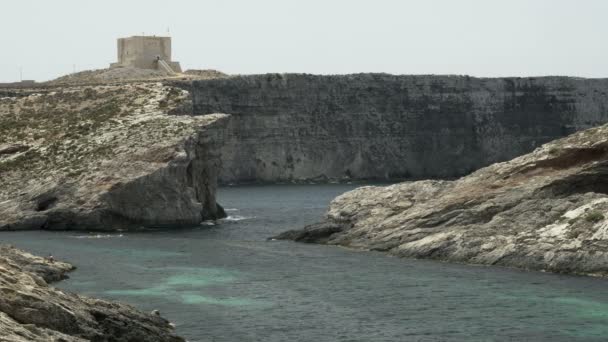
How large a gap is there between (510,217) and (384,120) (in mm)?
112852

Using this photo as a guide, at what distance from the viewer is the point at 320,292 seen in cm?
4947

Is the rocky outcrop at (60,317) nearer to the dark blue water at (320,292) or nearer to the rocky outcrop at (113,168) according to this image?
the dark blue water at (320,292)

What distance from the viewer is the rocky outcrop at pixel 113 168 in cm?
7769

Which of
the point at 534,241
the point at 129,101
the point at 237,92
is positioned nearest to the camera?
the point at 534,241

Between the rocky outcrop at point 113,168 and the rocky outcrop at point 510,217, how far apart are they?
14519 mm

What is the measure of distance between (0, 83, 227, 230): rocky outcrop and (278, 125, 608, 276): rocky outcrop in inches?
572

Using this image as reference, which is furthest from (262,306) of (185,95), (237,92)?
(237,92)

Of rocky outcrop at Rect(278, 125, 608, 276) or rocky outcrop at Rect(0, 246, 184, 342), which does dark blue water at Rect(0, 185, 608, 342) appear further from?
rocky outcrop at Rect(0, 246, 184, 342)

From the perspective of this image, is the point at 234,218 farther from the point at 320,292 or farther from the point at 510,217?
the point at 320,292

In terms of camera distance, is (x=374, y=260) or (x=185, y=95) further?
(x=185, y=95)

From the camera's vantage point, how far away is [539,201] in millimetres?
59906

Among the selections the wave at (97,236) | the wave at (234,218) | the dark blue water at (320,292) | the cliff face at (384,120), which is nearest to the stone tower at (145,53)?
the cliff face at (384,120)

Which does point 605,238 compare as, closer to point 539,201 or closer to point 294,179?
point 539,201

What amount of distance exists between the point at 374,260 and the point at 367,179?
109824 mm
